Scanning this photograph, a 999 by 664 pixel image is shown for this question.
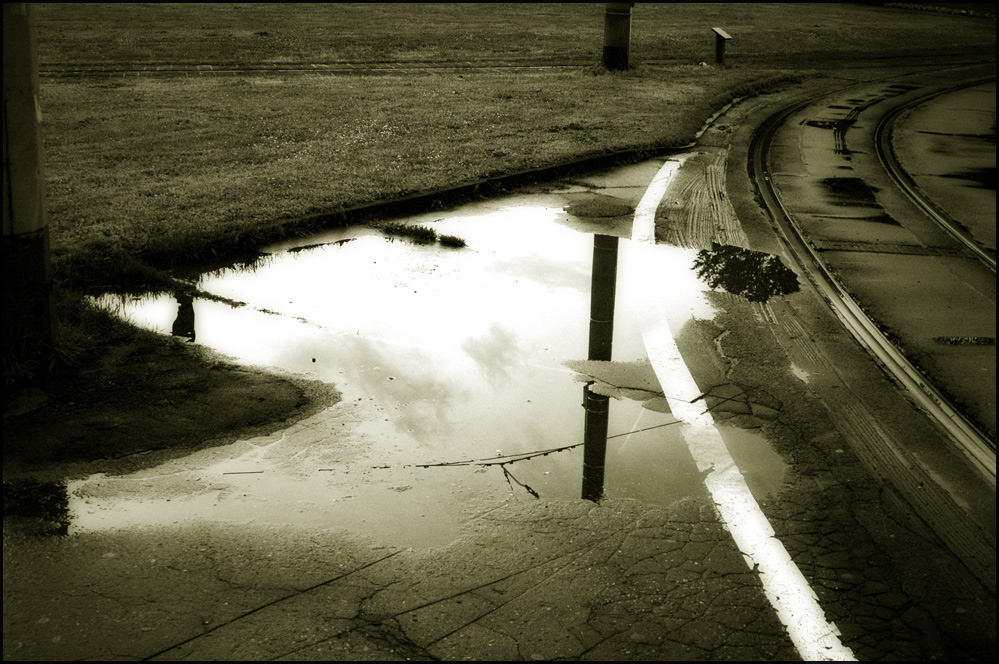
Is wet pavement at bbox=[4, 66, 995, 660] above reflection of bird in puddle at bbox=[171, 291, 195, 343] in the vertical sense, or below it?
below

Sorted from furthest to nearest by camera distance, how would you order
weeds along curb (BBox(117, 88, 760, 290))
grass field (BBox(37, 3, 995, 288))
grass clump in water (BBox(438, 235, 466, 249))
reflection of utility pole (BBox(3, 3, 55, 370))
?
grass field (BBox(37, 3, 995, 288)) → grass clump in water (BBox(438, 235, 466, 249)) → weeds along curb (BBox(117, 88, 760, 290)) → reflection of utility pole (BBox(3, 3, 55, 370))

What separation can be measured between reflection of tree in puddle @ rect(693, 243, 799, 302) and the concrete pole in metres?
12.9

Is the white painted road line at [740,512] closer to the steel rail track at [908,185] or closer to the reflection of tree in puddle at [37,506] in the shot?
the reflection of tree in puddle at [37,506]

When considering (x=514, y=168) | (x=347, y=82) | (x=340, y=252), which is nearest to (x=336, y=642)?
(x=340, y=252)

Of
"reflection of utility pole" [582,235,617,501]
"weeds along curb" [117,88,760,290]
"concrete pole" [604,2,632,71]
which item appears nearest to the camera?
"reflection of utility pole" [582,235,617,501]

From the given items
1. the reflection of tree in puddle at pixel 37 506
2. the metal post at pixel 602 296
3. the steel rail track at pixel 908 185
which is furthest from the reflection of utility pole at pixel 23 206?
the steel rail track at pixel 908 185

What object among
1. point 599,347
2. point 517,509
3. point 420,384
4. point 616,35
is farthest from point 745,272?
point 616,35

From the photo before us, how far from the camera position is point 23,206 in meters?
4.98

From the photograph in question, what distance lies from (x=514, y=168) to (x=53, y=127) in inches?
262

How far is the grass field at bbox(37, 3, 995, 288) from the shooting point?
8789 mm

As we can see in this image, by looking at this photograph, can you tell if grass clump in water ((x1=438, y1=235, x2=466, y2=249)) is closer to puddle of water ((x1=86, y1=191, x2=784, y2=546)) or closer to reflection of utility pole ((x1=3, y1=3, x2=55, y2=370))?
puddle of water ((x1=86, y1=191, x2=784, y2=546))

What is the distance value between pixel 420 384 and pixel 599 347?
124 centimetres

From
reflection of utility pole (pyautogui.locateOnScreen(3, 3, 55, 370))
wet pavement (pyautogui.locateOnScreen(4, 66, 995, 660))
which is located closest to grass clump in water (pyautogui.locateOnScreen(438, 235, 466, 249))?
wet pavement (pyautogui.locateOnScreen(4, 66, 995, 660))

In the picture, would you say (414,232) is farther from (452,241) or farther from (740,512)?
(740,512)
